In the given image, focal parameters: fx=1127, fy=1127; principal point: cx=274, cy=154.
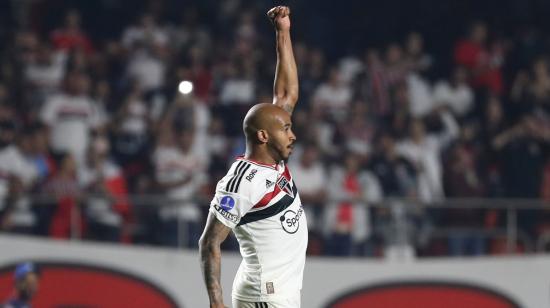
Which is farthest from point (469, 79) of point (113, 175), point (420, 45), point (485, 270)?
point (113, 175)

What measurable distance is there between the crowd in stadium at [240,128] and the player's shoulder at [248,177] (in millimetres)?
4514

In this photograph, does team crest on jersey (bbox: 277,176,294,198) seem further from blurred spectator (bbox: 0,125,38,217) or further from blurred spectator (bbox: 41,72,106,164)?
blurred spectator (bbox: 41,72,106,164)

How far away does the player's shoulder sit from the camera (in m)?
6.66

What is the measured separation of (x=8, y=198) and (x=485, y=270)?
4924mm

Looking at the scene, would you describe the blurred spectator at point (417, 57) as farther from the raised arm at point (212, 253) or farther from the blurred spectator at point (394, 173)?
the raised arm at point (212, 253)

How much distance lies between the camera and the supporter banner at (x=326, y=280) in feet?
38.4

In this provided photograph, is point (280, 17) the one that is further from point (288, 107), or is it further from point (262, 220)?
point (262, 220)

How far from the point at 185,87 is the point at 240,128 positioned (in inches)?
34.8

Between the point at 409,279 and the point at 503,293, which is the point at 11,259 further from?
the point at 503,293

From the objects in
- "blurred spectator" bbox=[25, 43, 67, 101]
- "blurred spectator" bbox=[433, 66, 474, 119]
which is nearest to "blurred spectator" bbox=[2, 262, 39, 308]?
"blurred spectator" bbox=[25, 43, 67, 101]

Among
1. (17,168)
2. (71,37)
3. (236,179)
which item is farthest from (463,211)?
(71,37)

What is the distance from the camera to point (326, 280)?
11.8 metres

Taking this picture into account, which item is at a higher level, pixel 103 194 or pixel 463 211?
pixel 103 194

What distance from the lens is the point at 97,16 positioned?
15.8 m
